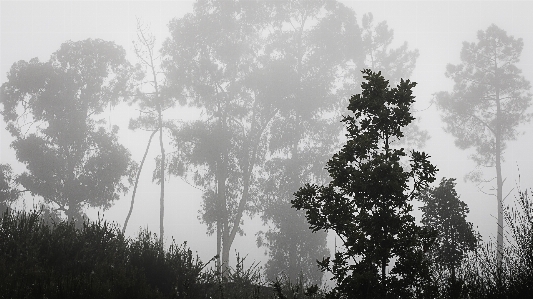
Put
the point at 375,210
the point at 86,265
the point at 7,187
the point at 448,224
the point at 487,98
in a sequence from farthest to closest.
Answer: the point at 487,98
the point at 7,187
the point at 448,224
the point at 86,265
the point at 375,210

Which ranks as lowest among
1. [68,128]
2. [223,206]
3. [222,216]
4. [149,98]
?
[222,216]

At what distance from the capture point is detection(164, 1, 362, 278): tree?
20.0 meters

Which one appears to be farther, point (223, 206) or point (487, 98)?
point (487, 98)

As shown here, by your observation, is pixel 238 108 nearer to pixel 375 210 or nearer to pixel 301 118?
pixel 301 118

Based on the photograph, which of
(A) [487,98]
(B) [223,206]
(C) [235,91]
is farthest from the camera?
(A) [487,98]

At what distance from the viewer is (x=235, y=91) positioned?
2256 cm

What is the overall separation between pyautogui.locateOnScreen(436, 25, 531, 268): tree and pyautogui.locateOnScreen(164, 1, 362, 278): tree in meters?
8.66

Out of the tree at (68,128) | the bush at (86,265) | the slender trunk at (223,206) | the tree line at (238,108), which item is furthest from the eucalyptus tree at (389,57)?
the bush at (86,265)

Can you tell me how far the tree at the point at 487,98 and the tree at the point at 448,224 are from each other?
586 inches

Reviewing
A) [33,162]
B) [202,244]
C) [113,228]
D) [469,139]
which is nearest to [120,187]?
[33,162]

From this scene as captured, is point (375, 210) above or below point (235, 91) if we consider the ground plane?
below

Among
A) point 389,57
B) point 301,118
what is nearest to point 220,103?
point 301,118

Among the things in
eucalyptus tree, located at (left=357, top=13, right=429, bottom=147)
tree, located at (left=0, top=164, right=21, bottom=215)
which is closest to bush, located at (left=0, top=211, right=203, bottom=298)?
tree, located at (left=0, top=164, right=21, bottom=215)

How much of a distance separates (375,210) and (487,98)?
Answer: 23.1 meters
